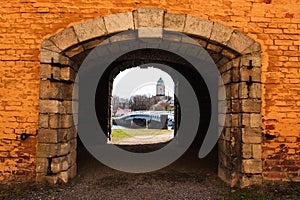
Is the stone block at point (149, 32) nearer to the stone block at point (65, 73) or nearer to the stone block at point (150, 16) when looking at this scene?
the stone block at point (150, 16)

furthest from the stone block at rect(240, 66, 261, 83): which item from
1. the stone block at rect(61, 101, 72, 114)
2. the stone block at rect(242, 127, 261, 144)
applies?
the stone block at rect(61, 101, 72, 114)

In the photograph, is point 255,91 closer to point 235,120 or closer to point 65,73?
point 235,120

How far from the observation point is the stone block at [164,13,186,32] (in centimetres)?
403

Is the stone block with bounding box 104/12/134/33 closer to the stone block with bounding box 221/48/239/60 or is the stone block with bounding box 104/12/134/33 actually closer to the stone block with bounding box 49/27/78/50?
the stone block with bounding box 49/27/78/50

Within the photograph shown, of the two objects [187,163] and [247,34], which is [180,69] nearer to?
[187,163]

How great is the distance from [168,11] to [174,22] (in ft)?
0.84

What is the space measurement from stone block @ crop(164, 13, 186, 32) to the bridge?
53.8ft

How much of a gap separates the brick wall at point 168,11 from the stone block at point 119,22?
0.15m

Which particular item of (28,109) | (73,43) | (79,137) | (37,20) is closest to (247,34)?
(73,43)

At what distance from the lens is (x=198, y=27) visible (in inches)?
159

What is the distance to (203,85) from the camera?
289 inches

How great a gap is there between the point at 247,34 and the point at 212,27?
2.23 feet

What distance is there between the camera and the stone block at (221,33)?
4.05m

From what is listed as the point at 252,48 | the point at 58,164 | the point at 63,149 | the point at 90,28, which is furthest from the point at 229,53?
the point at 58,164
